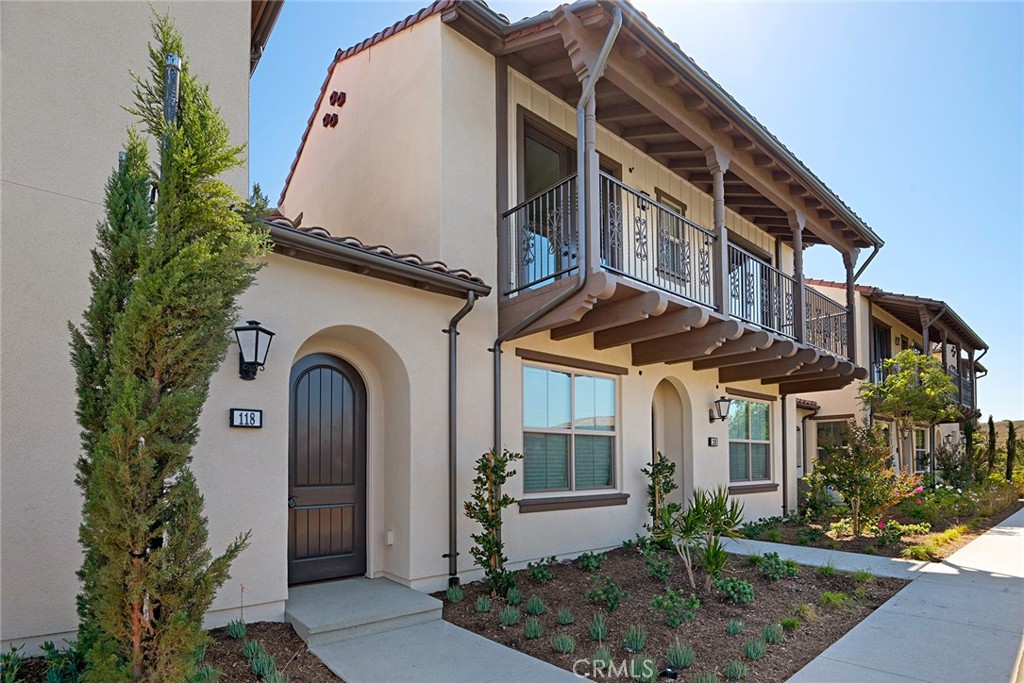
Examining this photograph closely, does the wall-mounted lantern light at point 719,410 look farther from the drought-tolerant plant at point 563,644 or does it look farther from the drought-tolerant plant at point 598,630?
the drought-tolerant plant at point 563,644

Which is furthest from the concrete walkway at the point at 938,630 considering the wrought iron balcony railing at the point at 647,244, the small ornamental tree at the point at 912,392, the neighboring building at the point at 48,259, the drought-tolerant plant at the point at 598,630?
the small ornamental tree at the point at 912,392

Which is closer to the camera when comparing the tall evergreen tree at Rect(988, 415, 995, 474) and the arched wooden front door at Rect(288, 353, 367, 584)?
the arched wooden front door at Rect(288, 353, 367, 584)

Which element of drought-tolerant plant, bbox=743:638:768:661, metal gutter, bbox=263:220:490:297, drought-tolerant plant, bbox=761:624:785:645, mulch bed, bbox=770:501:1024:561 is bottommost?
mulch bed, bbox=770:501:1024:561

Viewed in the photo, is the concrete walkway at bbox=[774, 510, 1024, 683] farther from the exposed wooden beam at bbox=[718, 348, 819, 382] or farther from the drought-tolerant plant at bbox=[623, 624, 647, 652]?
the exposed wooden beam at bbox=[718, 348, 819, 382]

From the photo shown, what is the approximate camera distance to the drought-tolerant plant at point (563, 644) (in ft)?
15.9

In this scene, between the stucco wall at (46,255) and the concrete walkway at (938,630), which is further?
the concrete walkway at (938,630)

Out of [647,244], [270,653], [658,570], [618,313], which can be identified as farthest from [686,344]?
[270,653]

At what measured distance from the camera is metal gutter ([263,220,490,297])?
529 centimetres

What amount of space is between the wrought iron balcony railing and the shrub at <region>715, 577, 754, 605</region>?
3.36 metres

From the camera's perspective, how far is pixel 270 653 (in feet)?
14.9

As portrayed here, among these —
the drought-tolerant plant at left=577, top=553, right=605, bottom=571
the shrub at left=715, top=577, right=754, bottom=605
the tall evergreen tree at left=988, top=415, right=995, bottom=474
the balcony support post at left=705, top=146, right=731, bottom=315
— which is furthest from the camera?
the tall evergreen tree at left=988, top=415, right=995, bottom=474

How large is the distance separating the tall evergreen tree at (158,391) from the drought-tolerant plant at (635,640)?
323cm

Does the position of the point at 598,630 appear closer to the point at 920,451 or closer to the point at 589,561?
the point at 589,561

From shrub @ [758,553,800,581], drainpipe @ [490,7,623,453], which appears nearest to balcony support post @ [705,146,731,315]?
drainpipe @ [490,7,623,453]
